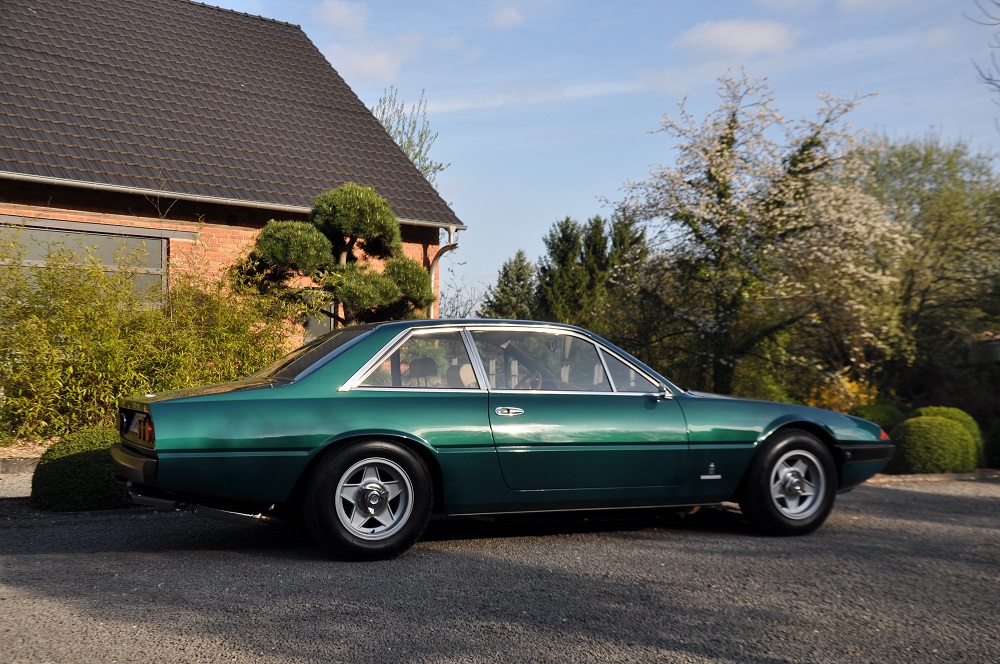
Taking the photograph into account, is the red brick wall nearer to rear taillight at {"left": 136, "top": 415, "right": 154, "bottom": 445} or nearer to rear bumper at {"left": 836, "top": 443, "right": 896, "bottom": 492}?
rear taillight at {"left": 136, "top": 415, "right": 154, "bottom": 445}

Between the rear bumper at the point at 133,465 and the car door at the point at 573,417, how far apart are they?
73.9 inches

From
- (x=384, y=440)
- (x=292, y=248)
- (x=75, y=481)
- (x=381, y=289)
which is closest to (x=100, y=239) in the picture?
(x=292, y=248)

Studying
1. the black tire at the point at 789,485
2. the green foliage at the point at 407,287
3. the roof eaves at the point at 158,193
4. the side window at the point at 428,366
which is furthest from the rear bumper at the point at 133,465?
the roof eaves at the point at 158,193

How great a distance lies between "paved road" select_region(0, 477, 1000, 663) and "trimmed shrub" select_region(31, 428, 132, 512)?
24 centimetres

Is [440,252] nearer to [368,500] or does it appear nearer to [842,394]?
[842,394]

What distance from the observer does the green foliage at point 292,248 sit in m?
12.3

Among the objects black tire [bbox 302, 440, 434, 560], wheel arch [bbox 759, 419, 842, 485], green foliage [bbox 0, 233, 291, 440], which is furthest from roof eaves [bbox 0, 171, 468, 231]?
wheel arch [bbox 759, 419, 842, 485]

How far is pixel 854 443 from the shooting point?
6406 mm

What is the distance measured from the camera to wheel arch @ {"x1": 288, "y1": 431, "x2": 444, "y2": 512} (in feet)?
17.2

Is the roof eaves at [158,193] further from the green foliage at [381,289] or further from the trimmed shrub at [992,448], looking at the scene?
the trimmed shrub at [992,448]

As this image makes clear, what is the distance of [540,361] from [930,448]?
591 cm

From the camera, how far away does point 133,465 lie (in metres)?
5.20

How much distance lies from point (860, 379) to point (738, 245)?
2660 mm

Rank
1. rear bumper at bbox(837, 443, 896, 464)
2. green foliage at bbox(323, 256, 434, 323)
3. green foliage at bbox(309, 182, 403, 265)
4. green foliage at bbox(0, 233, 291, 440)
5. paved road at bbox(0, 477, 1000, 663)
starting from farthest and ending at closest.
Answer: green foliage at bbox(309, 182, 403, 265)
green foliage at bbox(323, 256, 434, 323)
green foliage at bbox(0, 233, 291, 440)
rear bumper at bbox(837, 443, 896, 464)
paved road at bbox(0, 477, 1000, 663)
